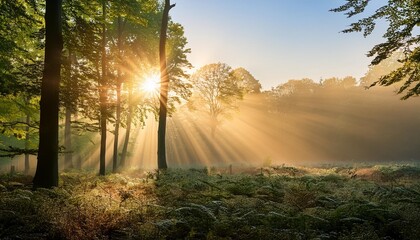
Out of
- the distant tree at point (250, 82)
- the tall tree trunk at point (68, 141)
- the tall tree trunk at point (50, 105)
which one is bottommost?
the tall tree trunk at point (68, 141)

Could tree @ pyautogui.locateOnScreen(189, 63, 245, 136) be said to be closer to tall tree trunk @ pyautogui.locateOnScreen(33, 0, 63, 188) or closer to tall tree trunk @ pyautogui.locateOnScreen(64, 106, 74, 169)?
tall tree trunk @ pyautogui.locateOnScreen(64, 106, 74, 169)

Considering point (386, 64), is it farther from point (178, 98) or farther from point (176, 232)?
point (176, 232)

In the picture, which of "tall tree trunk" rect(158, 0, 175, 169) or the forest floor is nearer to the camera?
the forest floor

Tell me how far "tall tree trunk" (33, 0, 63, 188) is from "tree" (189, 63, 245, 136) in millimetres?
34706

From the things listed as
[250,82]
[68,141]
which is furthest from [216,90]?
[68,141]

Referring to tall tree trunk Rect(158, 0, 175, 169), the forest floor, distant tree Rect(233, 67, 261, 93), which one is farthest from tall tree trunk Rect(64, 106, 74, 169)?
distant tree Rect(233, 67, 261, 93)

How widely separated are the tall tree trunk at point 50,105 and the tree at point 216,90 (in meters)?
34.7

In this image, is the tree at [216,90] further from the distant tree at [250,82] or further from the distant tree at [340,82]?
the distant tree at [340,82]

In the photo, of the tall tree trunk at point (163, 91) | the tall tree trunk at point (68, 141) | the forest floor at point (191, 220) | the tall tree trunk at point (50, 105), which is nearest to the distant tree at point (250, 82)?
the tall tree trunk at point (68, 141)

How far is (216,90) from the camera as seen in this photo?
48.1 meters

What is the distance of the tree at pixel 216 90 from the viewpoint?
145ft

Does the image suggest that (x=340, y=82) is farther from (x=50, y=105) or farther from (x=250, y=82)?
(x=50, y=105)

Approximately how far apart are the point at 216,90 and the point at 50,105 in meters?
39.1

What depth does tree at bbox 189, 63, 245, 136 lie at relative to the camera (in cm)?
4425
